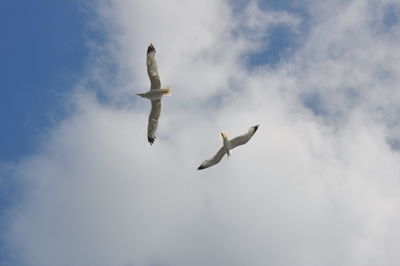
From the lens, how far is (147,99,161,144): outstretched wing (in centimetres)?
7288

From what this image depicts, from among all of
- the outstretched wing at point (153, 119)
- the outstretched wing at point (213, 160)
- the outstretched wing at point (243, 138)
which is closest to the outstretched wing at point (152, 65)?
the outstretched wing at point (153, 119)

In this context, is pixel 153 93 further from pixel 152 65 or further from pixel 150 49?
pixel 150 49

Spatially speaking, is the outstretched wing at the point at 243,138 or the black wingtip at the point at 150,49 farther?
the black wingtip at the point at 150,49

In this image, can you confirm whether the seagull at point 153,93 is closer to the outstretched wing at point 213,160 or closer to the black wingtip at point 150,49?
the black wingtip at point 150,49

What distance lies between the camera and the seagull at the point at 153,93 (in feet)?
227

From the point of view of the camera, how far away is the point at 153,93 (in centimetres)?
7138

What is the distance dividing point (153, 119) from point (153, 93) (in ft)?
13.4

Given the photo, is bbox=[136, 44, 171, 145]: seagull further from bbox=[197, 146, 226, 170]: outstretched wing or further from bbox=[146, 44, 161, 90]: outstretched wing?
bbox=[197, 146, 226, 170]: outstretched wing

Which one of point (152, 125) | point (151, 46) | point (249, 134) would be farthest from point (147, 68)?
point (249, 134)

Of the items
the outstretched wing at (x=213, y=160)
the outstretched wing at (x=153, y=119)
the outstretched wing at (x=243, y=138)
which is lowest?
the outstretched wing at (x=243, y=138)

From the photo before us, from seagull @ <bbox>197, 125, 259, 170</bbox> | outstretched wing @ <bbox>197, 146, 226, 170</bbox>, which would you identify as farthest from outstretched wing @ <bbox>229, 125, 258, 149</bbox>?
outstretched wing @ <bbox>197, 146, 226, 170</bbox>

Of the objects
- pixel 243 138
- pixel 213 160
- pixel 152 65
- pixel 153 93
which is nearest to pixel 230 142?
pixel 243 138

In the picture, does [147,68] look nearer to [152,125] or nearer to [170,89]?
[170,89]

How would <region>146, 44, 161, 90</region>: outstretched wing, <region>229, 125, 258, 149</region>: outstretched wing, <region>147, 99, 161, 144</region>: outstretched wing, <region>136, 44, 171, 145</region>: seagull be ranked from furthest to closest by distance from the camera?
<region>147, 99, 161, 144</region>: outstretched wing
<region>136, 44, 171, 145</region>: seagull
<region>146, 44, 161, 90</region>: outstretched wing
<region>229, 125, 258, 149</region>: outstretched wing
